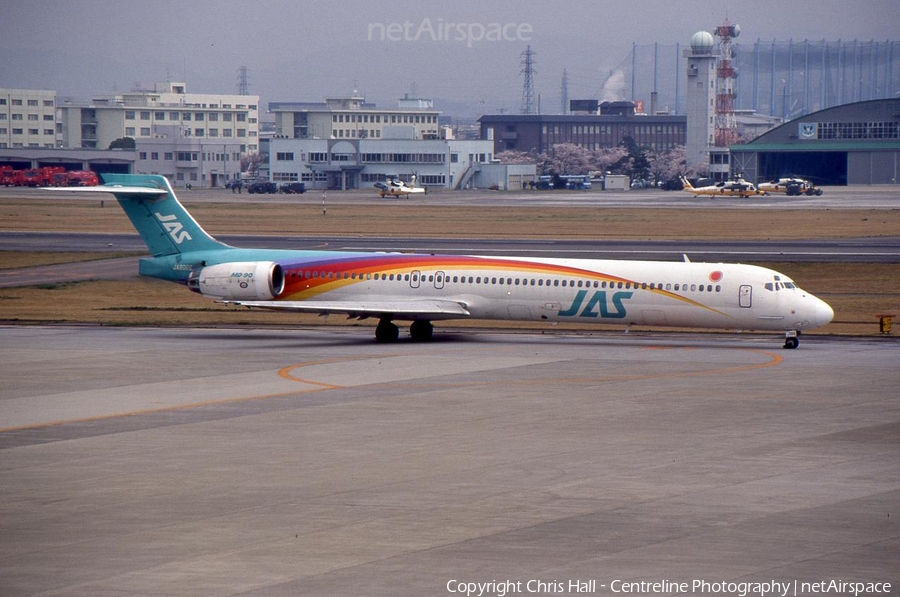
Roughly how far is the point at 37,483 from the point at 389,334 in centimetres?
2329

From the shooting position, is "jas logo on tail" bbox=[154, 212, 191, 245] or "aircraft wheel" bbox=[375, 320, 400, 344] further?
"jas logo on tail" bbox=[154, 212, 191, 245]

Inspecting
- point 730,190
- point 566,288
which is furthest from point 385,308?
point 730,190

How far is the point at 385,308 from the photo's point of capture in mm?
44000

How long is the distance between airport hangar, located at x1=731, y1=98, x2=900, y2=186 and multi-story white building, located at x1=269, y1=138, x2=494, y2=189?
45.8 metres

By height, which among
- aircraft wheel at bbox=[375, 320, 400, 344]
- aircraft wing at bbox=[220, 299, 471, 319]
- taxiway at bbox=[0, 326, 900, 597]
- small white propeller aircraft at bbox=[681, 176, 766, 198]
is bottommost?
taxiway at bbox=[0, 326, 900, 597]

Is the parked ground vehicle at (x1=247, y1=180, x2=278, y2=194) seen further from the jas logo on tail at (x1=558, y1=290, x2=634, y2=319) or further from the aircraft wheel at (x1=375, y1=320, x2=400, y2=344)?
the jas logo on tail at (x1=558, y1=290, x2=634, y2=319)

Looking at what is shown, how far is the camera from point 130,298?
5959cm

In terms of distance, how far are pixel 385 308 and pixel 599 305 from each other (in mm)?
7859

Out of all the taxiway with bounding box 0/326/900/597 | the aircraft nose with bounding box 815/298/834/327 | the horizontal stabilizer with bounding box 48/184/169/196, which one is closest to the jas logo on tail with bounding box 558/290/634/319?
the taxiway with bounding box 0/326/900/597

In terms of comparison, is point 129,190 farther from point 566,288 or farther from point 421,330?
point 566,288

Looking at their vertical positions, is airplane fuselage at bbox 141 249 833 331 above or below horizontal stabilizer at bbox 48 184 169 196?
below

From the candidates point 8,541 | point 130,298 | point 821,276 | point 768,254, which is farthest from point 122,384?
point 768,254

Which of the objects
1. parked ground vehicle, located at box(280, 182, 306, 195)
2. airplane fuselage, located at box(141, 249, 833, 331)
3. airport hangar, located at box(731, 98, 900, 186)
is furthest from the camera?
airport hangar, located at box(731, 98, 900, 186)

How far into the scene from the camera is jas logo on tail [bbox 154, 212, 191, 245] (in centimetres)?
4731
